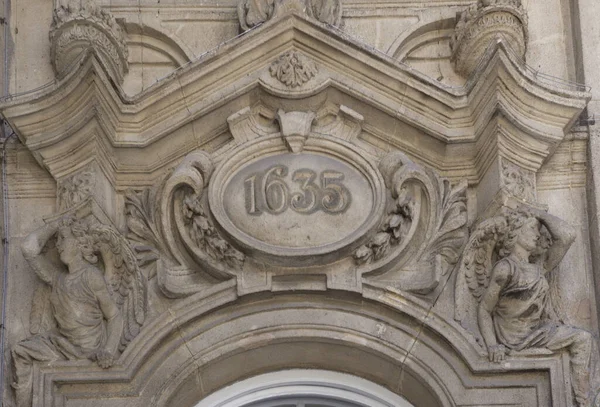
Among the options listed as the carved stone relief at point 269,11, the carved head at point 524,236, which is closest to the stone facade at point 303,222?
the carved head at point 524,236

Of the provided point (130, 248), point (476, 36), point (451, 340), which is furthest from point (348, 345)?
point (476, 36)

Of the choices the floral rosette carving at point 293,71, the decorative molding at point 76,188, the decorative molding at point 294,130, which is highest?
the floral rosette carving at point 293,71

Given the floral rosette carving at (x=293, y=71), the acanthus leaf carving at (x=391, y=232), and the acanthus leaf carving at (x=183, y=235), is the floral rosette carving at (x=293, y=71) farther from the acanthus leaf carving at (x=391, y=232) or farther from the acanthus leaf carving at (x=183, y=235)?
the acanthus leaf carving at (x=391, y=232)

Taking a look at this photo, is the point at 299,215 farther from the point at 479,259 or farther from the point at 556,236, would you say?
the point at 556,236

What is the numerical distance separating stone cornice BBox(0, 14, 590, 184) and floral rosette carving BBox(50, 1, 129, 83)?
A: 389 millimetres

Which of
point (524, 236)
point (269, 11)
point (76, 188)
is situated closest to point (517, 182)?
point (524, 236)

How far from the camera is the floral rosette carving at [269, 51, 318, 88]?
1162 centimetres

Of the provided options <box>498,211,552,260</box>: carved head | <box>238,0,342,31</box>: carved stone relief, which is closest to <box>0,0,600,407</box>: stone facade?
<box>498,211,552,260</box>: carved head

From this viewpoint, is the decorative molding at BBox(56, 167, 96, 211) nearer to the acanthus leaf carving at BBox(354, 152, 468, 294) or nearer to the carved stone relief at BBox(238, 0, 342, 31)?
the carved stone relief at BBox(238, 0, 342, 31)

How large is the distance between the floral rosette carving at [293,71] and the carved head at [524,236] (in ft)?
4.82

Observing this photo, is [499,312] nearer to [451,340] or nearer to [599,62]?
[451,340]

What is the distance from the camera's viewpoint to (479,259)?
11.2 m

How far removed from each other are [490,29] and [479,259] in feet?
5.09

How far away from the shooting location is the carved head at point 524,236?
11.1 metres
